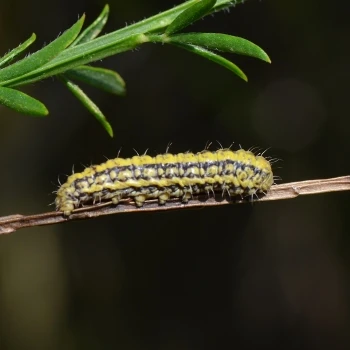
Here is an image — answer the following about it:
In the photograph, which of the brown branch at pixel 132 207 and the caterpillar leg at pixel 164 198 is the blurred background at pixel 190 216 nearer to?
the caterpillar leg at pixel 164 198

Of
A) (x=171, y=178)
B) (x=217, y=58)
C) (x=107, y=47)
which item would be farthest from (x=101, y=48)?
(x=171, y=178)

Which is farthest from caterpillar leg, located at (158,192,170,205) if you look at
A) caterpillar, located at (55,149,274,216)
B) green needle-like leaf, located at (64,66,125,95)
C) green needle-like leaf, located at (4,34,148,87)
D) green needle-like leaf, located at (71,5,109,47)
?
green needle-like leaf, located at (4,34,148,87)

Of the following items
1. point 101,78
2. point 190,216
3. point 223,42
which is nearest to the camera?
point 223,42

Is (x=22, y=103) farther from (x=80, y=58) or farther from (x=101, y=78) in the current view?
(x=101, y=78)

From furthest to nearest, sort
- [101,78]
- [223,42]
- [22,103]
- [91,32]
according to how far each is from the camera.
Answer: [101,78]
[91,32]
[223,42]
[22,103]

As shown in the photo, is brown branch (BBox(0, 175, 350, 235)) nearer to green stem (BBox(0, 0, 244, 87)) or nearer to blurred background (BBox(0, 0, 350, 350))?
green stem (BBox(0, 0, 244, 87))

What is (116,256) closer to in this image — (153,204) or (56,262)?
(56,262)
